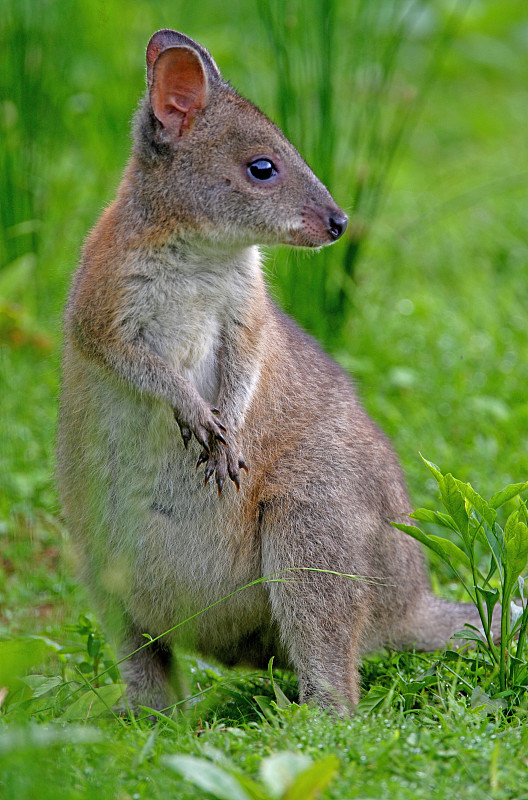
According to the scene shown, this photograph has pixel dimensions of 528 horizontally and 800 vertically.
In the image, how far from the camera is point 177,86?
150 inches

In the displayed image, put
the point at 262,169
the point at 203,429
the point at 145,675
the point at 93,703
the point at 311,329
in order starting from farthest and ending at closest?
the point at 311,329 < the point at 145,675 < the point at 262,169 < the point at 203,429 < the point at 93,703

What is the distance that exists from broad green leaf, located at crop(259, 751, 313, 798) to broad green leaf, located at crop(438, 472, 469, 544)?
117 centimetres

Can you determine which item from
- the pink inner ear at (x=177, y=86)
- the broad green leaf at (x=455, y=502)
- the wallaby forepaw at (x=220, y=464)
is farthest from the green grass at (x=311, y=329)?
the pink inner ear at (x=177, y=86)

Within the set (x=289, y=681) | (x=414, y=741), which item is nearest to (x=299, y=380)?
(x=289, y=681)

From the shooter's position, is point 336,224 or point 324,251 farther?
point 324,251

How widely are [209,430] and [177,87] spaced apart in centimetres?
129

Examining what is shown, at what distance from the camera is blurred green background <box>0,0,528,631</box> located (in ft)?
18.5

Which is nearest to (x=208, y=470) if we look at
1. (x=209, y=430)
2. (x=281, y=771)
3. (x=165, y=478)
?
(x=209, y=430)

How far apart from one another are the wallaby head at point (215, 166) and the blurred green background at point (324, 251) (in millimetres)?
975

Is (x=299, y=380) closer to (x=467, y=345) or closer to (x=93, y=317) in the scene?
(x=93, y=317)

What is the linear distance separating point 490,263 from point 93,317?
→ 4.89 meters

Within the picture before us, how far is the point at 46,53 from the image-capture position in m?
6.84

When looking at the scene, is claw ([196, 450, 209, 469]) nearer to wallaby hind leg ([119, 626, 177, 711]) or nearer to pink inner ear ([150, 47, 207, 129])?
wallaby hind leg ([119, 626, 177, 711])

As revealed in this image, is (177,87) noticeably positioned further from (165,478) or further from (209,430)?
(165,478)
